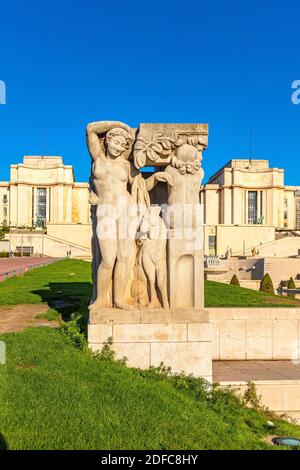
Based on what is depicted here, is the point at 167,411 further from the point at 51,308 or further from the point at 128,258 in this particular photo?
the point at 51,308

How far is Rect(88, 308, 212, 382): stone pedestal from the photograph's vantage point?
244 inches

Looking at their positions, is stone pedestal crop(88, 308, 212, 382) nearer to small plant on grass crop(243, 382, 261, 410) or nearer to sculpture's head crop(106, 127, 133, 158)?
small plant on grass crop(243, 382, 261, 410)

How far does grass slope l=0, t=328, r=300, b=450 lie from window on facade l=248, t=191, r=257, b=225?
3527 inches

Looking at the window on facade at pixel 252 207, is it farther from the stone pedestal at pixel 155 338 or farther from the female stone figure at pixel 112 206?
the stone pedestal at pixel 155 338

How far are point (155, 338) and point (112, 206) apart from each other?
6.75ft

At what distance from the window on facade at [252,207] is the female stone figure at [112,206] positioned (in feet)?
291

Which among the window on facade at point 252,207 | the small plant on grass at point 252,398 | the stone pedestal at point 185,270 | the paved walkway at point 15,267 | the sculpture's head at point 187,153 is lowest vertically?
the small plant on grass at point 252,398

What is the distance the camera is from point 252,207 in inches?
3649

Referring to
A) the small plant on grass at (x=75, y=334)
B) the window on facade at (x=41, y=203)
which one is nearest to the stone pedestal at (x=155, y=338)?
the small plant on grass at (x=75, y=334)

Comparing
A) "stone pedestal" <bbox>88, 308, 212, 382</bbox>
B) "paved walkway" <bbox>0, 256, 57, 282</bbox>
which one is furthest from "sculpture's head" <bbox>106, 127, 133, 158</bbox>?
"paved walkway" <bbox>0, 256, 57, 282</bbox>

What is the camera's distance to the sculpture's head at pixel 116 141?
249 inches

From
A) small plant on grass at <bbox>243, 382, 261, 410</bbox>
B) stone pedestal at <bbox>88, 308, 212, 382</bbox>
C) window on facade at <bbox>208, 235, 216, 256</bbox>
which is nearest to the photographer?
small plant on grass at <bbox>243, 382, 261, 410</bbox>

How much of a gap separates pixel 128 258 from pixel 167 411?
2482mm

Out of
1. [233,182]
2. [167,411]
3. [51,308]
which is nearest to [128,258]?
[167,411]
